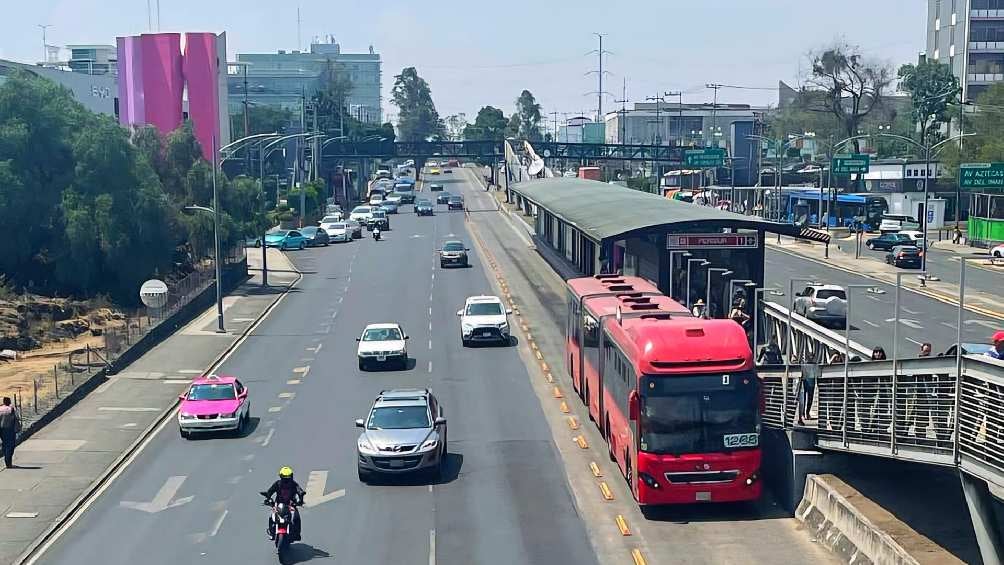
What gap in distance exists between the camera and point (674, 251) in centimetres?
3628

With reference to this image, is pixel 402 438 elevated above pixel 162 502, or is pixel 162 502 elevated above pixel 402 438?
pixel 402 438

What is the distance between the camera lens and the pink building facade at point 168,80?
11175 cm

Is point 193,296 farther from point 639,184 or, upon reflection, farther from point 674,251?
point 639,184

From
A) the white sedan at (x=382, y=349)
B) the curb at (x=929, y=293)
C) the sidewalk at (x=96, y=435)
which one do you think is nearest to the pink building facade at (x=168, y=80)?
the curb at (x=929, y=293)

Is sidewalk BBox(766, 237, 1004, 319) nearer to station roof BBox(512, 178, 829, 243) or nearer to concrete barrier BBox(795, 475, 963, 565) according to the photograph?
station roof BBox(512, 178, 829, 243)

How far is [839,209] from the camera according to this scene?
353 ft

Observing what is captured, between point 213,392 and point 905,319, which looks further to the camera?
point 905,319

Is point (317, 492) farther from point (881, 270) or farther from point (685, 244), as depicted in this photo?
point (881, 270)

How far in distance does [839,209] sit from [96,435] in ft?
284

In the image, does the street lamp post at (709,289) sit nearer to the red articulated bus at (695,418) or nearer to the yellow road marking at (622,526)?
the red articulated bus at (695,418)

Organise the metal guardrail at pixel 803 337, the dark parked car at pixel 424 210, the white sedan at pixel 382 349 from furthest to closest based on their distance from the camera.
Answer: the dark parked car at pixel 424 210 < the white sedan at pixel 382 349 < the metal guardrail at pixel 803 337

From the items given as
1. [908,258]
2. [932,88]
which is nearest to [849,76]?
[932,88]

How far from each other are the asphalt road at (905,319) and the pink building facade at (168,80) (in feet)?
210

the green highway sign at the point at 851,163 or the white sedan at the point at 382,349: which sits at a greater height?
the green highway sign at the point at 851,163
